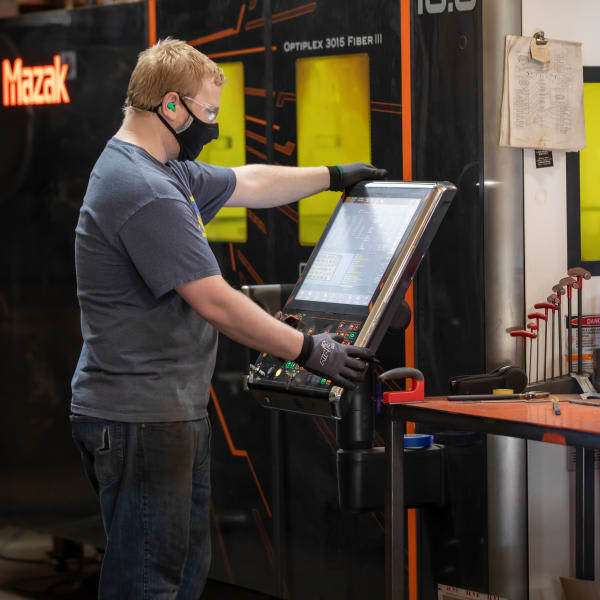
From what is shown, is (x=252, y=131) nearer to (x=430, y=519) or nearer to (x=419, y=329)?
(x=419, y=329)

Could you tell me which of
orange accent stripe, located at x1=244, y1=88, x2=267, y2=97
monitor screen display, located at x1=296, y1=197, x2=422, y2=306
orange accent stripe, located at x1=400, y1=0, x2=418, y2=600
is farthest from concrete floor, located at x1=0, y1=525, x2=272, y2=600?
orange accent stripe, located at x1=244, y1=88, x2=267, y2=97

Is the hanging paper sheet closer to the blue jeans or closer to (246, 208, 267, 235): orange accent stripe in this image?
(246, 208, 267, 235): orange accent stripe

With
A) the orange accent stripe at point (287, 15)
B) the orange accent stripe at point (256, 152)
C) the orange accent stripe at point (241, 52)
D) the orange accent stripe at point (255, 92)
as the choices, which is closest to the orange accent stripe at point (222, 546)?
the orange accent stripe at point (256, 152)

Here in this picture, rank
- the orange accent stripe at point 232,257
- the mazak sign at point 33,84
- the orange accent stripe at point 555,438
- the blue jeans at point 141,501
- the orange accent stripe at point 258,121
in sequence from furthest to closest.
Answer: the mazak sign at point 33,84
the orange accent stripe at point 232,257
the orange accent stripe at point 258,121
the blue jeans at point 141,501
the orange accent stripe at point 555,438

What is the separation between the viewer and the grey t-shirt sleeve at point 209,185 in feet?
9.73

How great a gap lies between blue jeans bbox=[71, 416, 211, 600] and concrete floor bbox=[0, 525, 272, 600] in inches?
60.5

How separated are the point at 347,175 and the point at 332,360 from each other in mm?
674

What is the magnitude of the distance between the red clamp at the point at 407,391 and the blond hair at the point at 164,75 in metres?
0.94

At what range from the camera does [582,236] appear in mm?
3391

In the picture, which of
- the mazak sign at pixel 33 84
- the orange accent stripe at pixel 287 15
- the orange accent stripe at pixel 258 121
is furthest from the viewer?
the mazak sign at pixel 33 84

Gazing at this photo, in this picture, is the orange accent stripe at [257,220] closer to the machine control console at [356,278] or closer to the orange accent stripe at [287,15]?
the orange accent stripe at [287,15]

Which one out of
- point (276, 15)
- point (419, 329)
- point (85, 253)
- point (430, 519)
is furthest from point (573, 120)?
point (85, 253)

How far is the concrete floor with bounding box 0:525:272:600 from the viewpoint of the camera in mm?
4234

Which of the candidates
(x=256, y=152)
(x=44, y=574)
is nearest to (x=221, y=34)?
(x=256, y=152)
